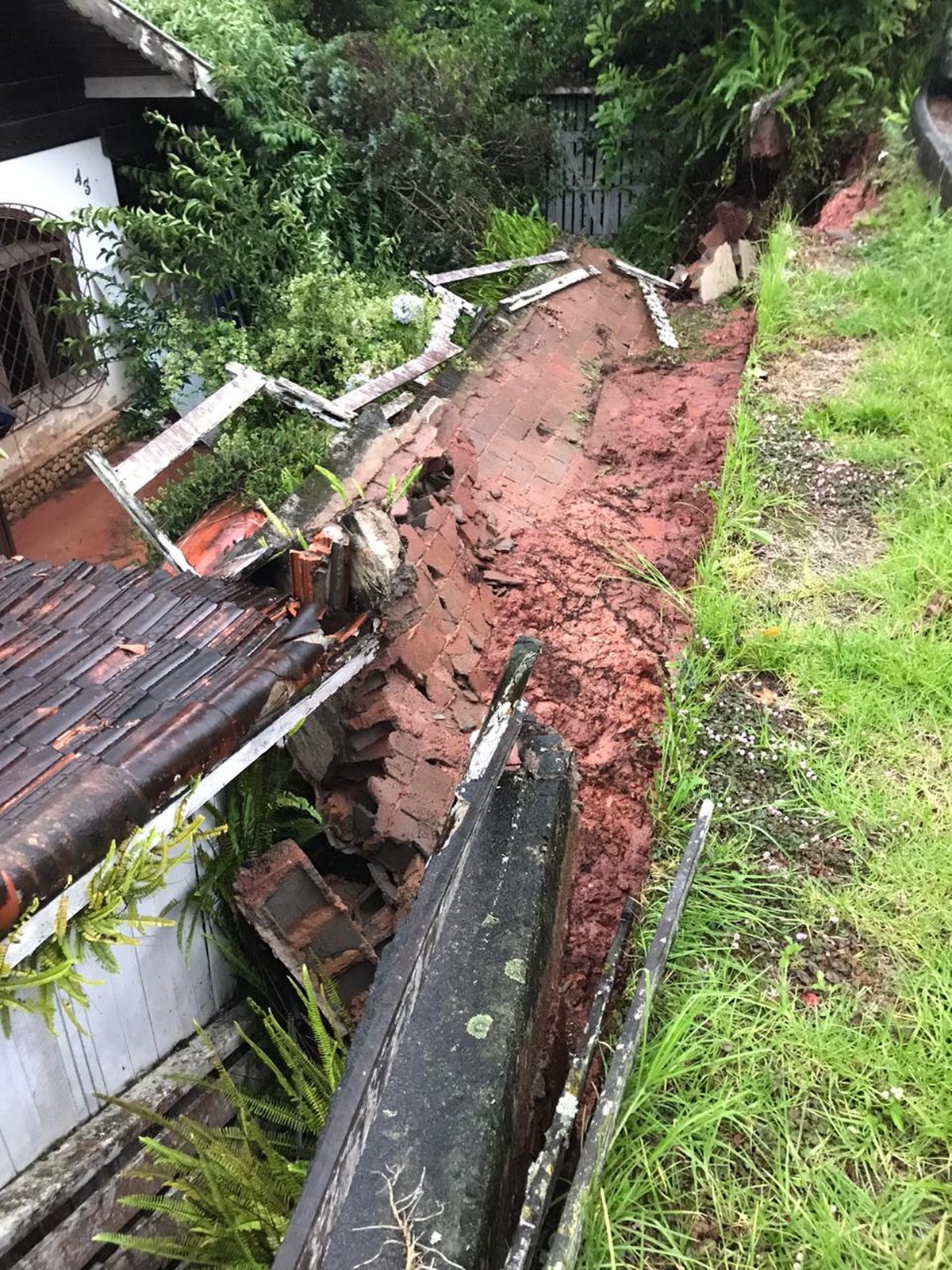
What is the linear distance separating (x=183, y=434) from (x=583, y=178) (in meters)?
9.53

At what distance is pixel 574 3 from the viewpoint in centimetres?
1093

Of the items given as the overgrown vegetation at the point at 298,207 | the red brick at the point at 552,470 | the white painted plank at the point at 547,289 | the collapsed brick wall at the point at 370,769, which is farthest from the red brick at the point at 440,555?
the white painted plank at the point at 547,289

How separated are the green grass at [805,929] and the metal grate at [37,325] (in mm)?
6879

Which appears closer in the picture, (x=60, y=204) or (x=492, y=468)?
(x=492, y=468)

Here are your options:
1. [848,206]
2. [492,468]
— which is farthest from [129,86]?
[848,206]

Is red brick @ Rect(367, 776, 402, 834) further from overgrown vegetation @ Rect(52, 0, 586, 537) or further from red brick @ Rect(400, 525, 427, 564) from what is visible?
overgrown vegetation @ Rect(52, 0, 586, 537)

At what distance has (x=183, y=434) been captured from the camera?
218 inches

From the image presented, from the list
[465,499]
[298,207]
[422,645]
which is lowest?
[422,645]

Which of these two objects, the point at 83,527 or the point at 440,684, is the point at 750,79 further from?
the point at 440,684

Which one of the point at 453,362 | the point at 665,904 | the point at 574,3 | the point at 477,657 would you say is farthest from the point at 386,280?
the point at 665,904

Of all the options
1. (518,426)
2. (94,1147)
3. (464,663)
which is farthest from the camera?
(518,426)

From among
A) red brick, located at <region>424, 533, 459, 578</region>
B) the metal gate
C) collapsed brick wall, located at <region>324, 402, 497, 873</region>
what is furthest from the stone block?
red brick, located at <region>424, 533, 459, 578</region>

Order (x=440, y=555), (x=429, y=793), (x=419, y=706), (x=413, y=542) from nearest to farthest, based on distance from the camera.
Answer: (x=429, y=793) → (x=419, y=706) → (x=413, y=542) → (x=440, y=555)

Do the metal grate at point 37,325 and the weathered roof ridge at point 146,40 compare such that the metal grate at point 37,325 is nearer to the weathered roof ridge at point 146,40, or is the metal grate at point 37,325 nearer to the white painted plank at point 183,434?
the weathered roof ridge at point 146,40
